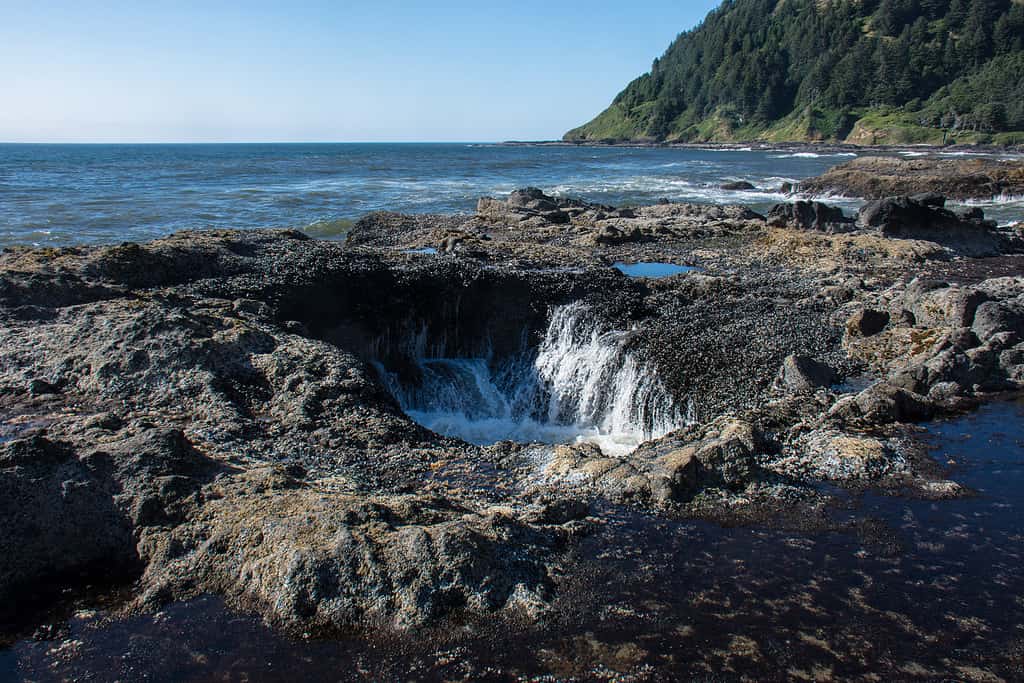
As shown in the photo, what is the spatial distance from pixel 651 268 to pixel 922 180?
96.8ft

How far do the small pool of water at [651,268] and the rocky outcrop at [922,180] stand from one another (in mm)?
22601

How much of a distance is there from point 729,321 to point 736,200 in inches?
1229

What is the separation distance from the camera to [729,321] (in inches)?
525

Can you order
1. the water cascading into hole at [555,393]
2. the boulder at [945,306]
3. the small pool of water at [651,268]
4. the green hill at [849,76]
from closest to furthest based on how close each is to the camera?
the water cascading into hole at [555,393]
the boulder at [945,306]
the small pool of water at [651,268]
the green hill at [849,76]

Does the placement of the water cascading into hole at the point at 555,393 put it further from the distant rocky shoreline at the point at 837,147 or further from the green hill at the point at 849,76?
the green hill at the point at 849,76

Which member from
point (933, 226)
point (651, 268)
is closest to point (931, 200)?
point (933, 226)

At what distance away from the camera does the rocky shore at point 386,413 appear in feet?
17.0

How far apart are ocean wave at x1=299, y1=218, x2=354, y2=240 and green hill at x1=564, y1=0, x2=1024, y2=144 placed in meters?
91.4

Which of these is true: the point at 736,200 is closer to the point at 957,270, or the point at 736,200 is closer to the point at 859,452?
the point at 957,270

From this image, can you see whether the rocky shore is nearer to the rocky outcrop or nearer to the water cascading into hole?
the water cascading into hole

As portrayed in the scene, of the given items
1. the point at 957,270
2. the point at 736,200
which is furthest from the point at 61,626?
the point at 736,200

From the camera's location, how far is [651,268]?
60.1 feet

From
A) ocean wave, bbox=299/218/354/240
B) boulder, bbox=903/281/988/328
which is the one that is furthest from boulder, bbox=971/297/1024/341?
ocean wave, bbox=299/218/354/240

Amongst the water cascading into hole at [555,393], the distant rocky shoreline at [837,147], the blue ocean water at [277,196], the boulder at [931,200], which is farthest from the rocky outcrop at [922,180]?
the distant rocky shoreline at [837,147]
